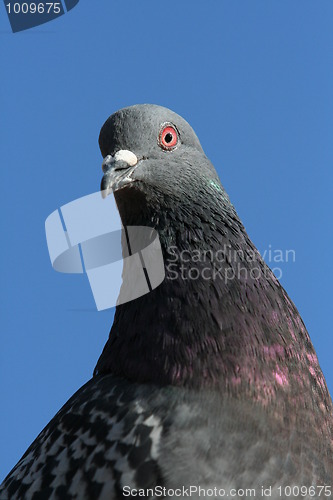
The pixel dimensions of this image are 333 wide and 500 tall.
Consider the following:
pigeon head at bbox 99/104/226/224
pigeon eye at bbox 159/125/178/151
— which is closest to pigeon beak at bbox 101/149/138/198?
pigeon head at bbox 99/104/226/224

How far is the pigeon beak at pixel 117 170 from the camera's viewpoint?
16.2 ft

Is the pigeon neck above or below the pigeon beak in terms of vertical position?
below

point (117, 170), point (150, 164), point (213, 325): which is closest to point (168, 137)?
point (150, 164)

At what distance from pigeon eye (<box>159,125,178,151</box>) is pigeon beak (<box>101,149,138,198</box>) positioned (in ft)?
0.93

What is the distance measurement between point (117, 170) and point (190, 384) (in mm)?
1642

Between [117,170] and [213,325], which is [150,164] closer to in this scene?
[117,170]

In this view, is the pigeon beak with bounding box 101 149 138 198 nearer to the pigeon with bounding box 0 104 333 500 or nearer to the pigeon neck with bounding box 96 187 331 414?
the pigeon with bounding box 0 104 333 500

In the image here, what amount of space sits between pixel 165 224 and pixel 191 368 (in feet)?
3.73

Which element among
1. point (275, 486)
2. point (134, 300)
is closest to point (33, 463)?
point (134, 300)

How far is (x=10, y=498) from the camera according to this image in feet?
15.4

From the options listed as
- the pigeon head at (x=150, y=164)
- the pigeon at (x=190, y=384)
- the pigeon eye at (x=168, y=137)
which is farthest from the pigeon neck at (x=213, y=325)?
the pigeon eye at (x=168, y=137)

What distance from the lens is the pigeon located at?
13.5ft

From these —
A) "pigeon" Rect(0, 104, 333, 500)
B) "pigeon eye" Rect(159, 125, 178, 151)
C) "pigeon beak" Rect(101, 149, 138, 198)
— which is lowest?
"pigeon" Rect(0, 104, 333, 500)

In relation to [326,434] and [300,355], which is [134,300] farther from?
[326,434]
